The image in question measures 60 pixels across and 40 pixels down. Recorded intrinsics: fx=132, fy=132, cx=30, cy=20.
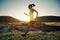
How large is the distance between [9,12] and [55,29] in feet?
3.10

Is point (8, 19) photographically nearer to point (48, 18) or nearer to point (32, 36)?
point (32, 36)

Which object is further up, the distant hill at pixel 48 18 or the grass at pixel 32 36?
the distant hill at pixel 48 18

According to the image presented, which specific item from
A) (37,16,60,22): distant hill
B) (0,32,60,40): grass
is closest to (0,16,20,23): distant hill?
(0,32,60,40): grass

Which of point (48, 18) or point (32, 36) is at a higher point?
point (48, 18)

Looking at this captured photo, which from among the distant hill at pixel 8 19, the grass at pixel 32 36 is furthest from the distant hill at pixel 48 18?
the distant hill at pixel 8 19

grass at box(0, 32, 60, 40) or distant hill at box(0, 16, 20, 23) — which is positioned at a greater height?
distant hill at box(0, 16, 20, 23)

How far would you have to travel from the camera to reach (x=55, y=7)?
256 centimetres

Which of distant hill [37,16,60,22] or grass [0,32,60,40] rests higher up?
distant hill [37,16,60,22]

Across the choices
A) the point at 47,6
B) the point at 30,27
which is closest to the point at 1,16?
the point at 30,27

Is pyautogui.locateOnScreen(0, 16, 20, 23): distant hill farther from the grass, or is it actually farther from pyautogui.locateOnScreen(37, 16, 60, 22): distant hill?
pyautogui.locateOnScreen(37, 16, 60, 22): distant hill

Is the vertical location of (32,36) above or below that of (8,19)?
below

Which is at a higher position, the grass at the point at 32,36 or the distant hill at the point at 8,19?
the distant hill at the point at 8,19

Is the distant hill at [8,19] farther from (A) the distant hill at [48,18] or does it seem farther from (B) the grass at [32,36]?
(A) the distant hill at [48,18]

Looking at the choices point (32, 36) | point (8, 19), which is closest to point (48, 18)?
point (32, 36)
